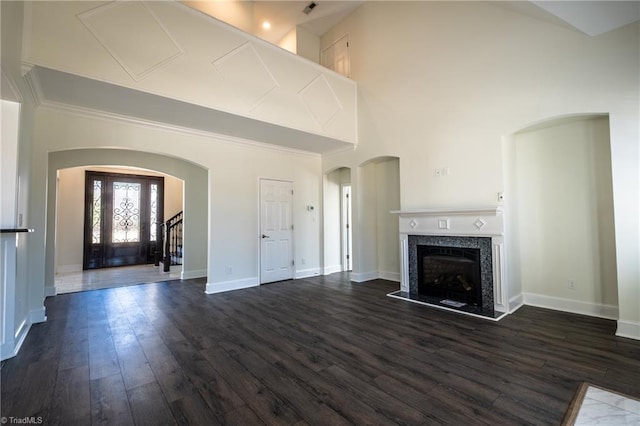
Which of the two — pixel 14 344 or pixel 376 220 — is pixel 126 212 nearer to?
pixel 14 344

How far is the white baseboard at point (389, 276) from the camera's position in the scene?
234 inches

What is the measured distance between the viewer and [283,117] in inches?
187

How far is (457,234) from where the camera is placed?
4.25 m

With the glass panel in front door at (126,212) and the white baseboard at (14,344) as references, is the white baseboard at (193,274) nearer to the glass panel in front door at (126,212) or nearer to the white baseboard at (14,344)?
the glass panel in front door at (126,212)

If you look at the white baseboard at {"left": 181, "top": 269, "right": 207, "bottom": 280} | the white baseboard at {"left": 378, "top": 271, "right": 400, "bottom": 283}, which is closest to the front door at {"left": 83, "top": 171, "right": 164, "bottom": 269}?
the white baseboard at {"left": 181, "top": 269, "right": 207, "bottom": 280}

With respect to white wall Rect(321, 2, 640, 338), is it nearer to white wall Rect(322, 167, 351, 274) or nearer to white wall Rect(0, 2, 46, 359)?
white wall Rect(322, 167, 351, 274)

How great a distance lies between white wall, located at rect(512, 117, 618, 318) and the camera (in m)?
3.54

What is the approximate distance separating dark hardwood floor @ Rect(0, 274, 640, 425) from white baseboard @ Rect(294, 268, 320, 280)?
7.48 feet

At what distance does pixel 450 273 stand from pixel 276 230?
3.47m

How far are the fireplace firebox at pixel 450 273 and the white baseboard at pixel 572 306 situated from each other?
83 centimetres

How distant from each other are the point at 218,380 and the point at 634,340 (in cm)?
413

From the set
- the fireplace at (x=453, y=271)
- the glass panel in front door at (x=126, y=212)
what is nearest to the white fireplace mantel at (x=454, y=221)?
the fireplace at (x=453, y=271)

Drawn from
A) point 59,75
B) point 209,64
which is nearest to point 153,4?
point 209,64

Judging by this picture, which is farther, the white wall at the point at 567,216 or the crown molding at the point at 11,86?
the white wall at the point at 567,216
